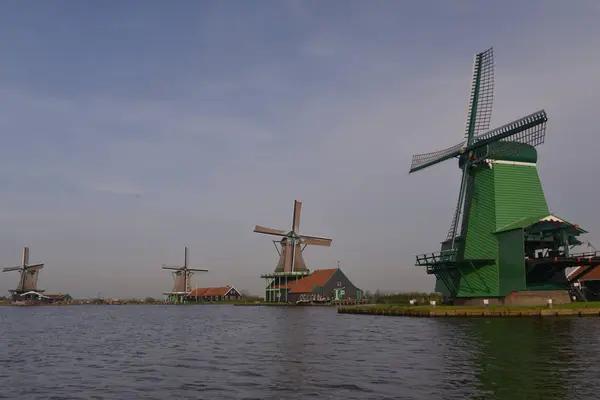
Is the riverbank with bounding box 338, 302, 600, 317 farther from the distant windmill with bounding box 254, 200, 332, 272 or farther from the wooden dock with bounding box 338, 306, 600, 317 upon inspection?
the distant windmill with bounding box 254, 200, 332, 272

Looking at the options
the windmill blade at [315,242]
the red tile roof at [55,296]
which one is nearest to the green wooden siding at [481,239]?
the windmill blade at [315,242]

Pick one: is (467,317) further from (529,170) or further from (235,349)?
(235,349)

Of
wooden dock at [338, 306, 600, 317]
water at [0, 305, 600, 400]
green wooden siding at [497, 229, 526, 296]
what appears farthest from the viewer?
green wooden siding at [497, 229, 526, 296]

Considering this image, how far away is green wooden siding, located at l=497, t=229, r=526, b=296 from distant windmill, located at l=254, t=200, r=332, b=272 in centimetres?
5655

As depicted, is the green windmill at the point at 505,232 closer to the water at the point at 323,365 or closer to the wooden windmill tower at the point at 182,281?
the water at the point at 323,365

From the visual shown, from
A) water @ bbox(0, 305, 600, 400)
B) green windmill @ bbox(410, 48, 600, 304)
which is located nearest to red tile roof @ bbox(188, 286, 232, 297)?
green windmill @ bbox(410, 48, 600, 304)

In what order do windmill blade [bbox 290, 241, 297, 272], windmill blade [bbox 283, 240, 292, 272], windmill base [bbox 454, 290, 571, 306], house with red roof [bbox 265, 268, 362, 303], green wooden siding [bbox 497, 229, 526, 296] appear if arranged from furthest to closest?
windmill blade [bbox 283, 240, 292, 272]
windmill blade [bbox 290, 241, 297, 272]
house with red roof [bbox 265, 268, 362, 303]
windmill base [bbox 454, 290, 571, 306]
green wooden siding [bbox 497, 229, 526, 296]

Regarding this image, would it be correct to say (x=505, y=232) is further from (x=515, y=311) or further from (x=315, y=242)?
(x=315, y=242)

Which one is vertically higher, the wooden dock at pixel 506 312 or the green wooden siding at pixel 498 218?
the green wooden siding at pixel 498 218

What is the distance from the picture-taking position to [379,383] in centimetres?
1638

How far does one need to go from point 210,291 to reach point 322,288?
2146 inches

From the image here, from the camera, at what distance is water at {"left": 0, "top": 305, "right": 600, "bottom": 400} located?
15.4 metres

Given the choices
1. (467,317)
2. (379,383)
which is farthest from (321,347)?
(467,317)

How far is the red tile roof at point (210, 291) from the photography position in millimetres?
134875
